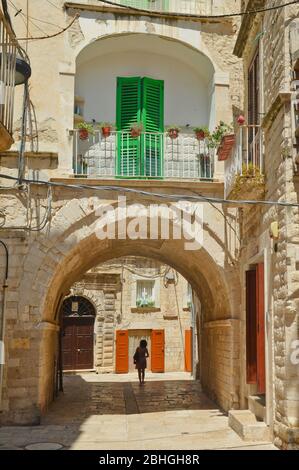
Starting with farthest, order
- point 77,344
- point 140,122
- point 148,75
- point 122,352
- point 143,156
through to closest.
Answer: point 122,352
point 77,344
point 148,75
point 140,122
point 143,156

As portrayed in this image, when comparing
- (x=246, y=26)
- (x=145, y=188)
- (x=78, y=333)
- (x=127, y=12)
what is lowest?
(x=78, y=333)

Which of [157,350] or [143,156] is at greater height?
[143,156]

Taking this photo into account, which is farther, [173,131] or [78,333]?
[78,333]

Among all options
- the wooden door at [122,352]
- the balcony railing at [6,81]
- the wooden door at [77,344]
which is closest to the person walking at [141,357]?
the wooden door at [122,352]

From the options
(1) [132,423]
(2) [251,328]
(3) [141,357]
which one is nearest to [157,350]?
(3) [141,357]

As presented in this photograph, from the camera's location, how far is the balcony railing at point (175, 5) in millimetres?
12359

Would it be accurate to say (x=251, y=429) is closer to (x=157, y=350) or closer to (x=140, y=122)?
(x=140, y=122)

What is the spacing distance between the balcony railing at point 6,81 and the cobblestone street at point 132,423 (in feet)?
15.1

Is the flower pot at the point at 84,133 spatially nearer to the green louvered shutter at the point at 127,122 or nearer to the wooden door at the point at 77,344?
the green louvered shutter at the point at 127,122

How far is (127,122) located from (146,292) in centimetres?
1327

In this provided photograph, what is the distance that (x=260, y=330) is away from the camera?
380 inches

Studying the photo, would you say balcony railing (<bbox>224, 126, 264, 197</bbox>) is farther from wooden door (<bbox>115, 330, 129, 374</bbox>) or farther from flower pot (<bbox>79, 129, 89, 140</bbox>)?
wooden door (<bbox>115, 330, 129, 374</bbox>)

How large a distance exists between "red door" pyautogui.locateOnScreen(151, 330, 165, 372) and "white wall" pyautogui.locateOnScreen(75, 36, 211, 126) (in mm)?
13255
